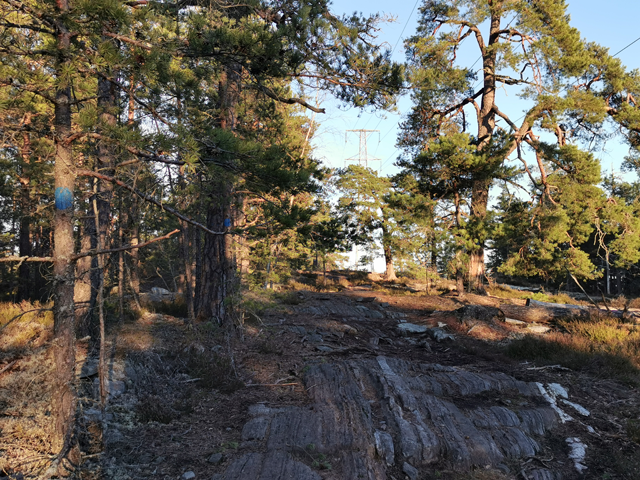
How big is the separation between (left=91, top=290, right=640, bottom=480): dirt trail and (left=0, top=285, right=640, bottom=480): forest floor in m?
0.02

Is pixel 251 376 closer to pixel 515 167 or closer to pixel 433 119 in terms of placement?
pixel 515 167

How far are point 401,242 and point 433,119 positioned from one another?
7.36 meters

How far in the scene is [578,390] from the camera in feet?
24.6

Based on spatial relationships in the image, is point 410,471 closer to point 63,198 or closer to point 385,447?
point 385,447

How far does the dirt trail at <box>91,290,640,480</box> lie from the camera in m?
4.72

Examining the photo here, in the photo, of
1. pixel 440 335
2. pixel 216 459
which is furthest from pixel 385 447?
pixel 440 335

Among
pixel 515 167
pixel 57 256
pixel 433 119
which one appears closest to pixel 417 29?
pixel 433 119

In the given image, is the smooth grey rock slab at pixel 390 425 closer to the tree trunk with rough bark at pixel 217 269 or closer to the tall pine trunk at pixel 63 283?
the tall pine trunk at pixel 63 283

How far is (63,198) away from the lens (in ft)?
13.5

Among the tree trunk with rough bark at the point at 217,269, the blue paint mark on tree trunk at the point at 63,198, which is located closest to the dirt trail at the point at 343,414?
the tree trunk with rough bark at the point at 217,269

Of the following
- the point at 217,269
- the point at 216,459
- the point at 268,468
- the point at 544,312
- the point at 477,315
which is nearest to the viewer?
the point at 268,468

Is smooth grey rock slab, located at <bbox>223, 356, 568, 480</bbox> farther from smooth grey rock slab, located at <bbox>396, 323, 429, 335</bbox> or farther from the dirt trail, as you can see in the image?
smooth grey rock slab, located at <bbox>396, 323, 429, 335</bbox>

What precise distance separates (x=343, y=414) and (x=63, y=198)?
4556mm

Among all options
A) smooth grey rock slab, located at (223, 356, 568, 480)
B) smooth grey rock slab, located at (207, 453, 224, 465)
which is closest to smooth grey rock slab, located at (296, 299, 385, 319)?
smooth grey rock slab, located at (223, 356, 568, 480)
